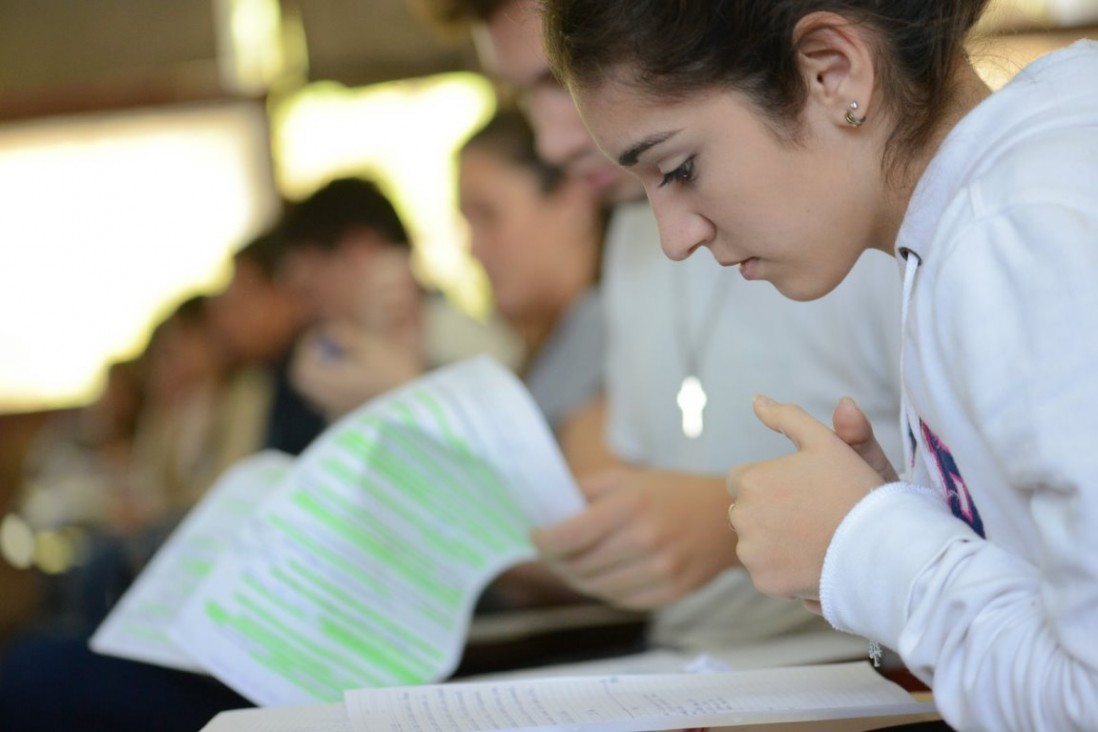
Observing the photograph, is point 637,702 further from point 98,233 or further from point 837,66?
point 98,233

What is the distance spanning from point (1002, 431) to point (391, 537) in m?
0.63

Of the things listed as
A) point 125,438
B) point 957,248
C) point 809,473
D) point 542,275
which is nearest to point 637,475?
point 809,473

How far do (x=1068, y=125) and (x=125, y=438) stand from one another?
10.8 ft

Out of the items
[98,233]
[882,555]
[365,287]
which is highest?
[882,555]

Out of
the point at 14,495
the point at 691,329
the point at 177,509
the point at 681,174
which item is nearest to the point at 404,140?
the point at 14,495

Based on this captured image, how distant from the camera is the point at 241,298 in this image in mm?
2984

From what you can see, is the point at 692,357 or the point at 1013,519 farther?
the point at 692,357

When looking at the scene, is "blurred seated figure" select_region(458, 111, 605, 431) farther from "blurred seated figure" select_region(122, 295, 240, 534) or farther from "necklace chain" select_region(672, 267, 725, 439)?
"blurred seated figure" select_region(122, 295, 240, 534)

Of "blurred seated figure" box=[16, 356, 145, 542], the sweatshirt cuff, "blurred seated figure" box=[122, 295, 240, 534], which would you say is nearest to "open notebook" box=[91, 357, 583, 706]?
the sweatshirt cuff

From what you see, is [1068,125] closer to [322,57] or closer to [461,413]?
[461,413]

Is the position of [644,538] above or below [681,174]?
below

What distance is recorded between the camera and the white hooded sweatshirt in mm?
574

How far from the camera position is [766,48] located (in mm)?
721

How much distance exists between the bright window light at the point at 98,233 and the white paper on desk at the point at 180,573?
2895mm
